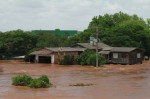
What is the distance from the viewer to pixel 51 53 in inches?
1692

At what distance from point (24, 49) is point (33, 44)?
3.41m

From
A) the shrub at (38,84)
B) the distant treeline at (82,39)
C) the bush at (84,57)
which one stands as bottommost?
the shrub at (38,84)

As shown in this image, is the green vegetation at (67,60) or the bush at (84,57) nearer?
the bush at (84,57)

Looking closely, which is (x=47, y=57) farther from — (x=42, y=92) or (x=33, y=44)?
(x=42, y=92)

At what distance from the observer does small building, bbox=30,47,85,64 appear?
140 feet

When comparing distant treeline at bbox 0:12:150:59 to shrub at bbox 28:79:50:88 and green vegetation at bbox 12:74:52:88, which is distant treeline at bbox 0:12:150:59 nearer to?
green vegetation at bbox 12:74:52:88

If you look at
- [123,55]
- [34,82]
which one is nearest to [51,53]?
[123,55]

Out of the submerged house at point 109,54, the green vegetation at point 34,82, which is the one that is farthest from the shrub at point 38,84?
the submerged house at point 109,54

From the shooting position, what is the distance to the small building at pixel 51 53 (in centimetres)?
4269

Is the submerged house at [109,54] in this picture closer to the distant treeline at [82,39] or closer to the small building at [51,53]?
the small building at [51,53]

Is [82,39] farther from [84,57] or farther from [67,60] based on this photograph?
[84,57]

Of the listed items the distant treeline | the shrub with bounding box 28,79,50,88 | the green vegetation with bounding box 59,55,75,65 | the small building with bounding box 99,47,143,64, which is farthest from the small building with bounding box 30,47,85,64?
the shrub with bounding box 28,79,50,88

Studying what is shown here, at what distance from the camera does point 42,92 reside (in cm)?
1588

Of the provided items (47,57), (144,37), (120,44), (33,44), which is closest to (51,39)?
(33,44)
